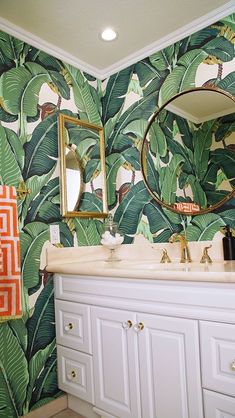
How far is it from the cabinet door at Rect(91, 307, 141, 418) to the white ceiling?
5.62 ft

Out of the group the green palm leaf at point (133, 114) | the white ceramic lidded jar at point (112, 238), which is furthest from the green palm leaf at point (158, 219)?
the green palm leaf at point (133, 114)

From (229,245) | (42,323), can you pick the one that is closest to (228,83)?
(229,245)

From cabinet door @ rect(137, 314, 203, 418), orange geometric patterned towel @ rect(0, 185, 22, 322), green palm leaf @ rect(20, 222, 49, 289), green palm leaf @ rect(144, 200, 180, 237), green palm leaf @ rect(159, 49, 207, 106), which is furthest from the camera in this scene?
green palm leaf @ rect(144, 200, 180, 237)

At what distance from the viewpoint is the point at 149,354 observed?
1.38m

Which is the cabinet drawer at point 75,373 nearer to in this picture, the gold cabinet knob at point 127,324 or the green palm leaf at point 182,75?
the gold cabinet knob at point 127,324

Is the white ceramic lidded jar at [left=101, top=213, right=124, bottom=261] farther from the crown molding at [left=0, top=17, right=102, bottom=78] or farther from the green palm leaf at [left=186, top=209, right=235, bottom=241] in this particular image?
the crown molding at [left=0, top=17, right=102, bottom=78]

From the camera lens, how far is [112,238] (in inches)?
82.5

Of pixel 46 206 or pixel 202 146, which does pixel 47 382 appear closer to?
pixel 46 206

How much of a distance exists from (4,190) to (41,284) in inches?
25.2

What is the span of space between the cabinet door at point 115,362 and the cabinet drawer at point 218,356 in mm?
355

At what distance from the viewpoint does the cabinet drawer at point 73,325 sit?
1.69 metres

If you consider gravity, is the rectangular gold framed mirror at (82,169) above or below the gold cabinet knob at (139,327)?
above

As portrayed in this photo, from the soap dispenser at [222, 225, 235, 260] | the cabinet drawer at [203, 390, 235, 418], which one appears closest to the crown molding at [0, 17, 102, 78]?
the soap dispenser at [222, 225, 235, 260]

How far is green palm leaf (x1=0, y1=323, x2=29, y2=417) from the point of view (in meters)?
1.67
